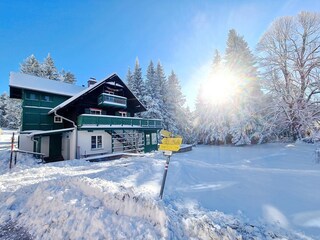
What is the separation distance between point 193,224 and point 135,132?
1684cm

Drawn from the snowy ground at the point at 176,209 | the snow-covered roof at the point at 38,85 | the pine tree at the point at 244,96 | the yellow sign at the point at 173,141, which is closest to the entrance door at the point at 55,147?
the snow-covered roof at the point at 38,85

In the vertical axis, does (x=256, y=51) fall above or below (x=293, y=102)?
above

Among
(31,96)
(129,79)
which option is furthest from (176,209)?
(129,79)

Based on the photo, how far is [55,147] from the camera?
17.6 m

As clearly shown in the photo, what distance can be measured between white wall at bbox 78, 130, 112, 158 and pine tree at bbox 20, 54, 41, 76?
2317cm

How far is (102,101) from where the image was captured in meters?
18.1

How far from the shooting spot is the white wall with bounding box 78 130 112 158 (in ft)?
51.3

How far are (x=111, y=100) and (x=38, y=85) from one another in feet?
24.4

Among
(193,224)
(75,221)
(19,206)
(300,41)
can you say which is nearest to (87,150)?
(19,206)

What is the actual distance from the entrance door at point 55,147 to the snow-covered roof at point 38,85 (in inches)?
184

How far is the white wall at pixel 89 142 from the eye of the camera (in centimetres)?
1563

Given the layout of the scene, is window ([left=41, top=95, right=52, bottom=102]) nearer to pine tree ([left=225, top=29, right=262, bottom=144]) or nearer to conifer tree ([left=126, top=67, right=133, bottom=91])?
conifer tree ([left=126, top=67, right=133, bottom=91])

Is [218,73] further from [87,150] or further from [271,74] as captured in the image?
[87,150]

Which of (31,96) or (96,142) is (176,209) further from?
(31,96)
